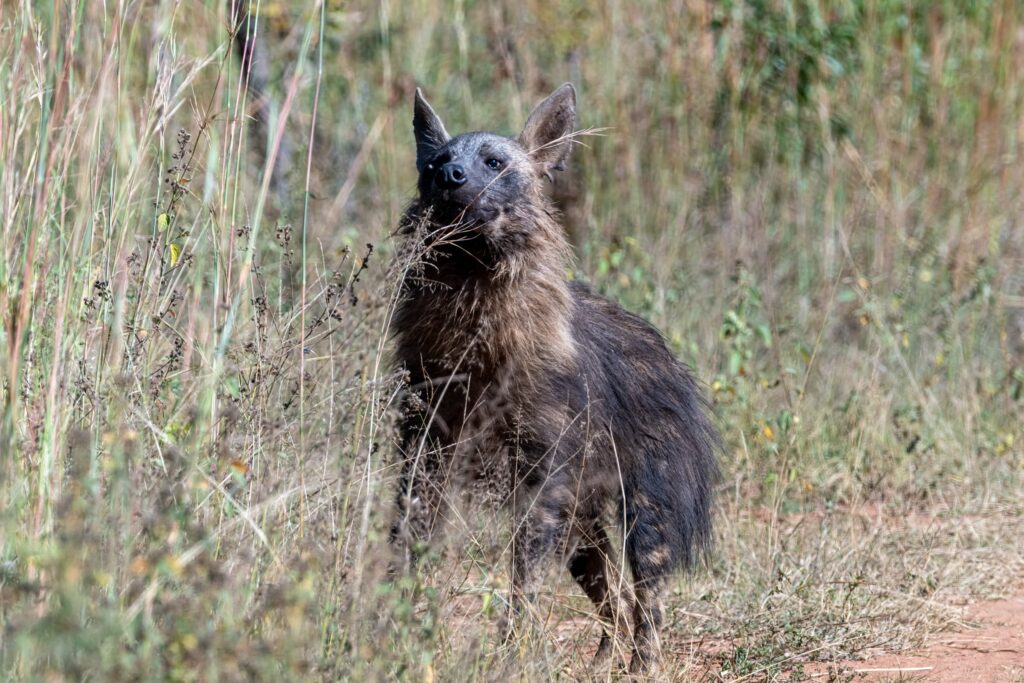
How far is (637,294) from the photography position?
→ 7.07 m

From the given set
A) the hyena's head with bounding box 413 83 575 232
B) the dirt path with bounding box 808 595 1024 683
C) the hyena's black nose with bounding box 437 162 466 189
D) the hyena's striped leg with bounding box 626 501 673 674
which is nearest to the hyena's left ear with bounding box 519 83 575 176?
the hyena's head with bounding box 413 83 575 232

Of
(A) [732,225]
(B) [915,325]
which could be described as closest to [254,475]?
(B) [915,325]

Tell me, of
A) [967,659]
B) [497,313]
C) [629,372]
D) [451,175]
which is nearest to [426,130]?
[451,175]

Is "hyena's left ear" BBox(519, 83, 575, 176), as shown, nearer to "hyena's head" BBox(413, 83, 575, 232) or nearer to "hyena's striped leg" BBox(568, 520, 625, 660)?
"hyena's head" BBox(413, 83, 575, 232)

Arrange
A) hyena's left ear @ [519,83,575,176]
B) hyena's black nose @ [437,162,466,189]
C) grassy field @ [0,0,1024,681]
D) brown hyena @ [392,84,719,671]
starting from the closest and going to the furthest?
grassy field @ [0,0,1024,681]
brown hyena @ [392,84,719,671]
hyena's black nose @ [437,162,466,189]
hyena's left ear @ [519,83,575,176]

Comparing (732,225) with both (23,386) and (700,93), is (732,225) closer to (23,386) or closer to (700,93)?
(700,93)

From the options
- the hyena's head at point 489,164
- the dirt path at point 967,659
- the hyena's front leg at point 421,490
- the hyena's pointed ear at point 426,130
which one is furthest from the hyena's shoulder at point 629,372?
the dirt path at point 967,659

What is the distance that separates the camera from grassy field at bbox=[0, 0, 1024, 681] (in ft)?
9.56

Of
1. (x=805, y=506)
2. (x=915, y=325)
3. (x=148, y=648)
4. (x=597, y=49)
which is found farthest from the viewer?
(x=597, y=49)

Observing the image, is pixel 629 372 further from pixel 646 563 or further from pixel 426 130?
Result: pixel 426 130

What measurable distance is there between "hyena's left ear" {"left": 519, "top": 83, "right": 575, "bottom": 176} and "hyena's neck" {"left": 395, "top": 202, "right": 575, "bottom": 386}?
16.7 inches

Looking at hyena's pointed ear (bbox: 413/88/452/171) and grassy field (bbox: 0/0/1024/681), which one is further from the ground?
hyena's pointed ear (bbox: 413/88/452/171)

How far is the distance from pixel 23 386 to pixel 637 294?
13.6 ft

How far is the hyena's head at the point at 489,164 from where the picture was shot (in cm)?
455
